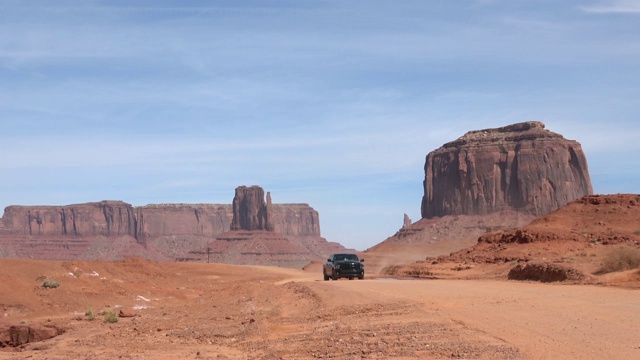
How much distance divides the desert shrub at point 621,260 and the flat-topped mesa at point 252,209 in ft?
524

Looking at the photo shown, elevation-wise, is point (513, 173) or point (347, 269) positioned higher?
point (513, 173)

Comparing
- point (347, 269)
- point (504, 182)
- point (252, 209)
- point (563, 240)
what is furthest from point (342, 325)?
point (252, 209)

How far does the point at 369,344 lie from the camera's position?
12.1 metres

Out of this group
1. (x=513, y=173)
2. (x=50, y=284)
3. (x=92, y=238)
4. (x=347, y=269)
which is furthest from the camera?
(x=92, y=238)

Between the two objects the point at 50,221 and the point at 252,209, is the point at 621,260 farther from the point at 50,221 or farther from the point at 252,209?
the point at 50,221

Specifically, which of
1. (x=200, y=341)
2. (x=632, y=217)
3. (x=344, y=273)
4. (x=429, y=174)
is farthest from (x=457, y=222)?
(x=200, y=341)

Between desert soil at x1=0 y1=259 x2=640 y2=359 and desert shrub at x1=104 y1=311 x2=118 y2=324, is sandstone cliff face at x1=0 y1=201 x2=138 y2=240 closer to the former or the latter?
desert soil at x1=0 y1=259 x2=640 y2=359

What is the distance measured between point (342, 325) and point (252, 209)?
571 ft

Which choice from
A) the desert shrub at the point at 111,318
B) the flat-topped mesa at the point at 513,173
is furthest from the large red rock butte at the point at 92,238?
the desert shrub at the point at 111,318

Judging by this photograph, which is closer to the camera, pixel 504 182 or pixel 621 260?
pixel 621 260

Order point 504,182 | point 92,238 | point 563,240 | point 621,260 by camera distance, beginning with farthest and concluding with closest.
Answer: point 92,238
point 504,182
point 563,240
point 621,260

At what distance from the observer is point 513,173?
400 feet

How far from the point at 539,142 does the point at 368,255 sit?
4503 cm

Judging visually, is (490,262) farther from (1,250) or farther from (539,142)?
(1,250)
